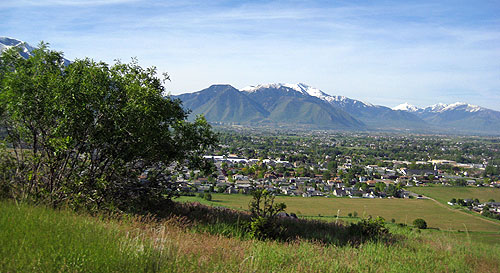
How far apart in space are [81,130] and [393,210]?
28.8 meters

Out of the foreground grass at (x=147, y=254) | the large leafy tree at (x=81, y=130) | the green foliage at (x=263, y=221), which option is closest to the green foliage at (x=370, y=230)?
the foreground grass at (x=147, y=254)

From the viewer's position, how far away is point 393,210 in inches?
1177

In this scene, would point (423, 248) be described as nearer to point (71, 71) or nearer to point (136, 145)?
point (136, 145)

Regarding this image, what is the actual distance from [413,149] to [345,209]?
9801 cm

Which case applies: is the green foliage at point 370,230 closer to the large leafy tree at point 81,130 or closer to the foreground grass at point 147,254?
the foreground grass at point 147,254

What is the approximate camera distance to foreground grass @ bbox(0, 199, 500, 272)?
381cm

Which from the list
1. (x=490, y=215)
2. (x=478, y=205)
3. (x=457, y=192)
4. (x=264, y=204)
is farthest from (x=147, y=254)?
(x=457, y=192)

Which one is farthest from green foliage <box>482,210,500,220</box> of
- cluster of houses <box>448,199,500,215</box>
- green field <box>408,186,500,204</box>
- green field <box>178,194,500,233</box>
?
green field <box>408,186,500,204</box>

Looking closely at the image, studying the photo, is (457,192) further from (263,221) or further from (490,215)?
(263,221)

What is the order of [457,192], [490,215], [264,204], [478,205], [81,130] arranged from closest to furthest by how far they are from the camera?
[81,130] → [264,204] → [490,215] → [478,205] → [457,192]

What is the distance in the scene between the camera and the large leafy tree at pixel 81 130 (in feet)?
23.5

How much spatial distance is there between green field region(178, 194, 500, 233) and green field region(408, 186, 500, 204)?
6.77 metres

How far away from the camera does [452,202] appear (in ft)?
119

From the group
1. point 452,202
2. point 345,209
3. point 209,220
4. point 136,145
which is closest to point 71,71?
point 136,145
